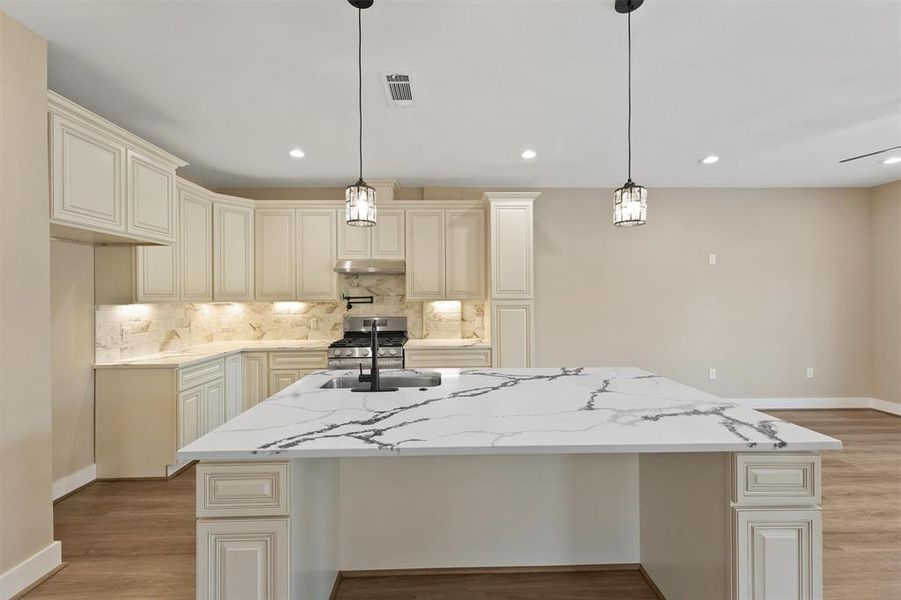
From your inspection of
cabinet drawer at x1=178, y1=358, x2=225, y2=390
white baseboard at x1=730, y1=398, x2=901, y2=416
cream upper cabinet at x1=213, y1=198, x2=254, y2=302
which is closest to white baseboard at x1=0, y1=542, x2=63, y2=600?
cabinet drawer at x1=178, y1=358, x2=225, y2=390

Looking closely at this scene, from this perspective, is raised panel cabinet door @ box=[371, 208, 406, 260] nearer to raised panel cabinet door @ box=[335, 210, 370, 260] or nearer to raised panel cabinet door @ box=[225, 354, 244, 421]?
raised panel cabinet door @ box=[335, 210, 370, 260]

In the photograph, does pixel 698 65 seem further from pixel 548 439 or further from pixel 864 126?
pixel 548 439

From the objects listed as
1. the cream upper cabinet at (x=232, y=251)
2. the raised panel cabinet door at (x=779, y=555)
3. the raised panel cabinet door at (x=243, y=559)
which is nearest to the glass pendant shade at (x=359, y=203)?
the raised panel cabinet door at (x=243, y=559)

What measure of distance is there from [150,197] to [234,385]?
1.83m

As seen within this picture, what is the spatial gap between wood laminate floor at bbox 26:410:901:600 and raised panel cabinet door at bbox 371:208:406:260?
2600 mm

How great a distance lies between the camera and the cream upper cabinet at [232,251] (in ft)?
13.7

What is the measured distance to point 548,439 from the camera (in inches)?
52.4

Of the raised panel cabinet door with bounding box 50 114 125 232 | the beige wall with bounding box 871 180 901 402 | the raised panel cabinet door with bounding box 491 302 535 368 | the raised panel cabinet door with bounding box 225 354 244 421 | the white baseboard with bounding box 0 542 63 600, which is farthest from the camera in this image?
the beige wall with bounding box 871 180 901 402

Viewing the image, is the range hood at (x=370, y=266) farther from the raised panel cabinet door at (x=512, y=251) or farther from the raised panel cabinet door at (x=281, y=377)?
the raised panel cabinet door at (x=281, y=377)

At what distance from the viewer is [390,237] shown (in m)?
4.45

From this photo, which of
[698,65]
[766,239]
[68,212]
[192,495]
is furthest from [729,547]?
[766,239]

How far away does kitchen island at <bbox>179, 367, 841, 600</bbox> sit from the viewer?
1305 mm

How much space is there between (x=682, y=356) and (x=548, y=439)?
434 cm

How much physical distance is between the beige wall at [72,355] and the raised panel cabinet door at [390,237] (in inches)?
92.5
